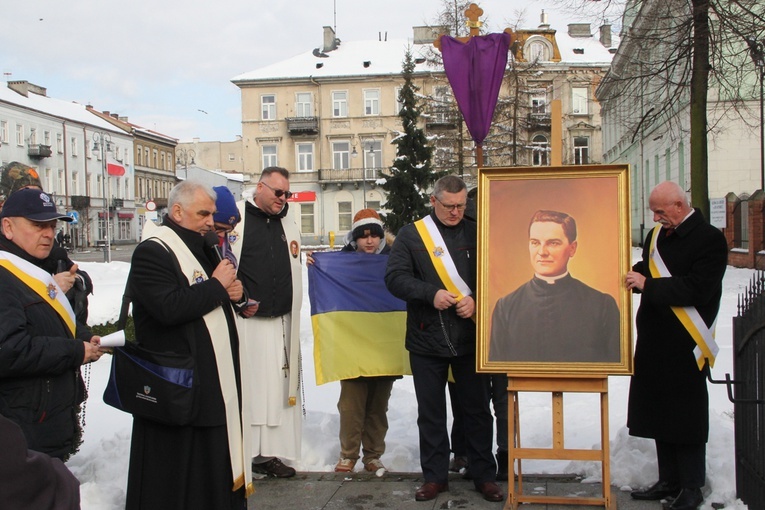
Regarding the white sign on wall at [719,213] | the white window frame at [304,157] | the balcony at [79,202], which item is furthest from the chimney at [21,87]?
the white sign on wall at [719,213]

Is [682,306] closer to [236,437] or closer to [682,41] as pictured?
[236,437]

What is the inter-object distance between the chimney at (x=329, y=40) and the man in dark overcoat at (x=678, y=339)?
189ft

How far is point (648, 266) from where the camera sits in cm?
509

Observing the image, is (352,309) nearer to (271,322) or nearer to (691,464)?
(271,322)

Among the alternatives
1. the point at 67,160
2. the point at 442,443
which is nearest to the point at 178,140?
the point at 67,160

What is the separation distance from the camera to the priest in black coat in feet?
15.7

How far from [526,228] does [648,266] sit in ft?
2.77

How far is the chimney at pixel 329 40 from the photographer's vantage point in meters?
59.8

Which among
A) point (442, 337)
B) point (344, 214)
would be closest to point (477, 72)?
point (442, 337)

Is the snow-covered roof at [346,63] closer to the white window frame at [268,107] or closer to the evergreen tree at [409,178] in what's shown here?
the white window frame at [268,107]

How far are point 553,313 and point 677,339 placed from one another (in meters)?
0.78

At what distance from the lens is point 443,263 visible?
528 centimetres

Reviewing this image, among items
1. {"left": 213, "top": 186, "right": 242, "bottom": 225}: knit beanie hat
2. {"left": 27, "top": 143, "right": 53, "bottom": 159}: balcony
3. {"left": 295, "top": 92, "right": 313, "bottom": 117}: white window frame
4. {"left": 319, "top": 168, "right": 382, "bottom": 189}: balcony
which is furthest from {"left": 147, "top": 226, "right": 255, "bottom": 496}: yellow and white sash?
{"left": 27, "top": 143, "right": 53, "bottom": 159}: balcony

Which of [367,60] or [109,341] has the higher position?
[367,60]
